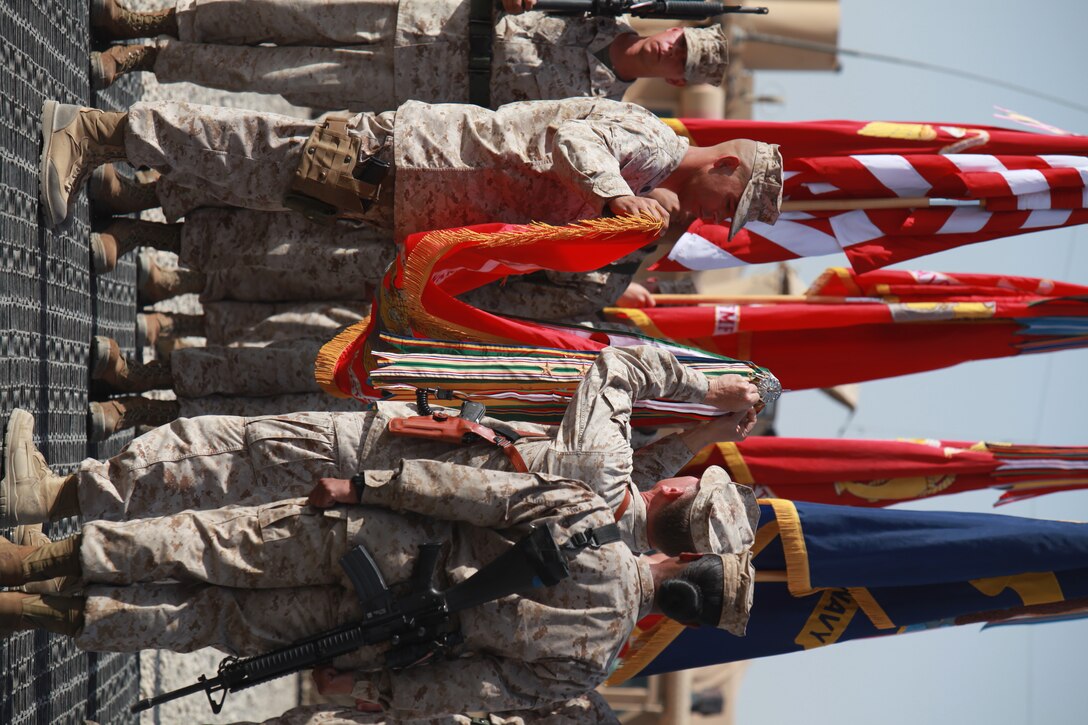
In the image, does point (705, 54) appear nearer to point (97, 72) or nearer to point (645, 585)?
point (645, 585)

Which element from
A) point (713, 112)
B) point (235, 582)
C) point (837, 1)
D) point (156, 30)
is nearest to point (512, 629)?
point (235, 582)

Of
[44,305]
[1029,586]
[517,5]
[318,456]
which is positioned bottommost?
[1029,586]

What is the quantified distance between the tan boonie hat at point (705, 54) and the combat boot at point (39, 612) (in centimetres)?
307

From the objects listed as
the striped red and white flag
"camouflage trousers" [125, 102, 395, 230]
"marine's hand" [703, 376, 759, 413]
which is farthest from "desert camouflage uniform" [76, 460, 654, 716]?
the striped red and white flag

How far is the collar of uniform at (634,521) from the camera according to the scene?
373 centimetres

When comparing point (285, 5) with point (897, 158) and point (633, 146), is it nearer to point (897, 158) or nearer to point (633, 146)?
point (633, 146)

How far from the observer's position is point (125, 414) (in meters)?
4.87

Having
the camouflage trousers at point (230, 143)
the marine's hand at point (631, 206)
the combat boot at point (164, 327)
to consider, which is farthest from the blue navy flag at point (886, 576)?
the combat boot at point (164, 327)

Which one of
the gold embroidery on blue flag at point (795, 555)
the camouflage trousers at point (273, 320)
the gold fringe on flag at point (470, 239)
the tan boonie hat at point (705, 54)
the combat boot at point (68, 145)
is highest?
the tan boonie hat at point (705, 54)

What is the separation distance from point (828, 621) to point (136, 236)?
11.6 ft

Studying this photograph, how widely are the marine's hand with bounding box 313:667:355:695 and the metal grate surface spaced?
133 centimetres

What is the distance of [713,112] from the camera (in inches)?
538

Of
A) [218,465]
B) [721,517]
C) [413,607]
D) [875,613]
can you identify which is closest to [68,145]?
[218,465]

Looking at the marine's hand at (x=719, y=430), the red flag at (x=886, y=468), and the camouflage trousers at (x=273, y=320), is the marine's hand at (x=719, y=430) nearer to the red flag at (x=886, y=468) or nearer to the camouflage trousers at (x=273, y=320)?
the red flag at (x=886, y=468)
